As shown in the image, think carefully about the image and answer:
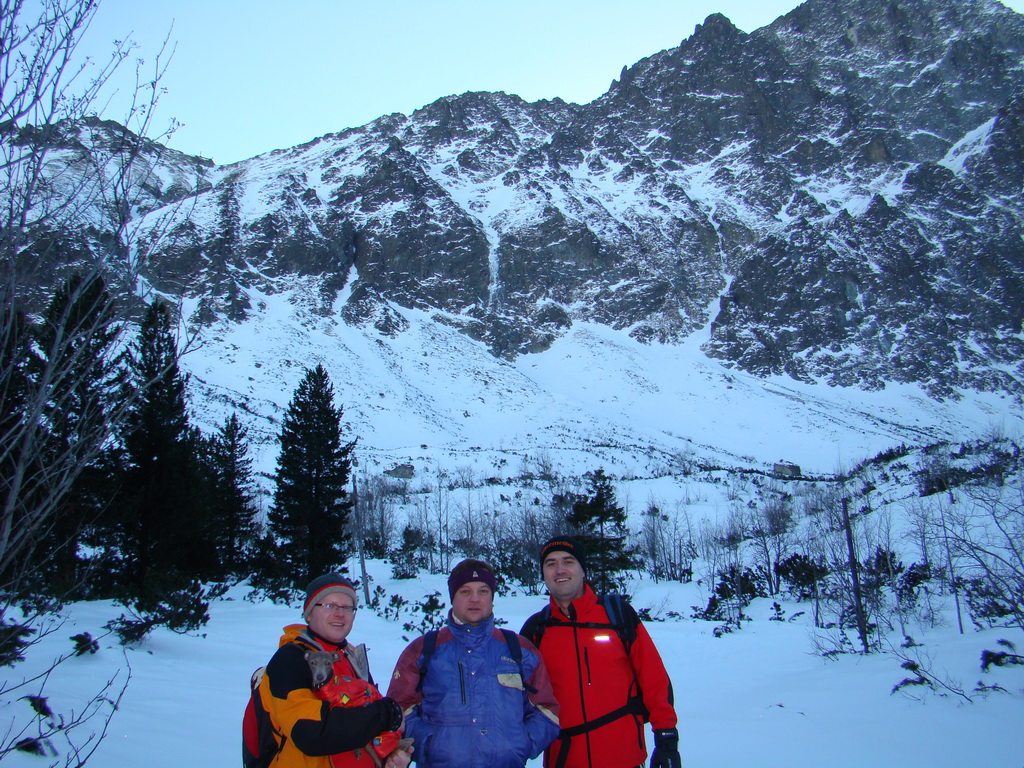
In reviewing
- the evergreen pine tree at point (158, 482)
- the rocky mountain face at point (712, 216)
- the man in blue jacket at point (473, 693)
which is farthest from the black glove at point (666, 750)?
the rocky mountain face at point (712, 216)

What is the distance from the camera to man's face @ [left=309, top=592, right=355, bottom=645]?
2732 mm

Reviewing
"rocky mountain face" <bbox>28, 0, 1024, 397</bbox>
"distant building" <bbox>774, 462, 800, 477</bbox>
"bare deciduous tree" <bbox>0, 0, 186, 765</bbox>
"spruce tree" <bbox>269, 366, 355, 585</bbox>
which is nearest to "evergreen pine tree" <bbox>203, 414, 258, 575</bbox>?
"spruce tree" <bbox>269, 366, 355, 585</bbox>

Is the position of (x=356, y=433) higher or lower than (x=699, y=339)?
lower

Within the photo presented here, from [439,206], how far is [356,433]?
7351cm

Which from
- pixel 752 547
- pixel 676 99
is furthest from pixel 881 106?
pixel 752 547

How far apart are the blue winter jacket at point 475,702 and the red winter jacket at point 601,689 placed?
301mm

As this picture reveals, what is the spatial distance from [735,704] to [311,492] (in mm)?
15477

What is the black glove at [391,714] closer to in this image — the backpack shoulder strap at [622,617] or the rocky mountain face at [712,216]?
the backpack shoulder strap at [622,617]

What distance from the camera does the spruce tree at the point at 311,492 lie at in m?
19.0

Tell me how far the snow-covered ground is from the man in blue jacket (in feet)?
8.85

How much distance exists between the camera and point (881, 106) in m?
154

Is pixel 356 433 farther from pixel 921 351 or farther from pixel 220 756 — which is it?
pixel 921 351

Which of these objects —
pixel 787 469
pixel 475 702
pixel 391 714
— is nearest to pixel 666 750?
pixel 475 702

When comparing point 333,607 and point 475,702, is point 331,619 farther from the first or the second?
point 475,702
